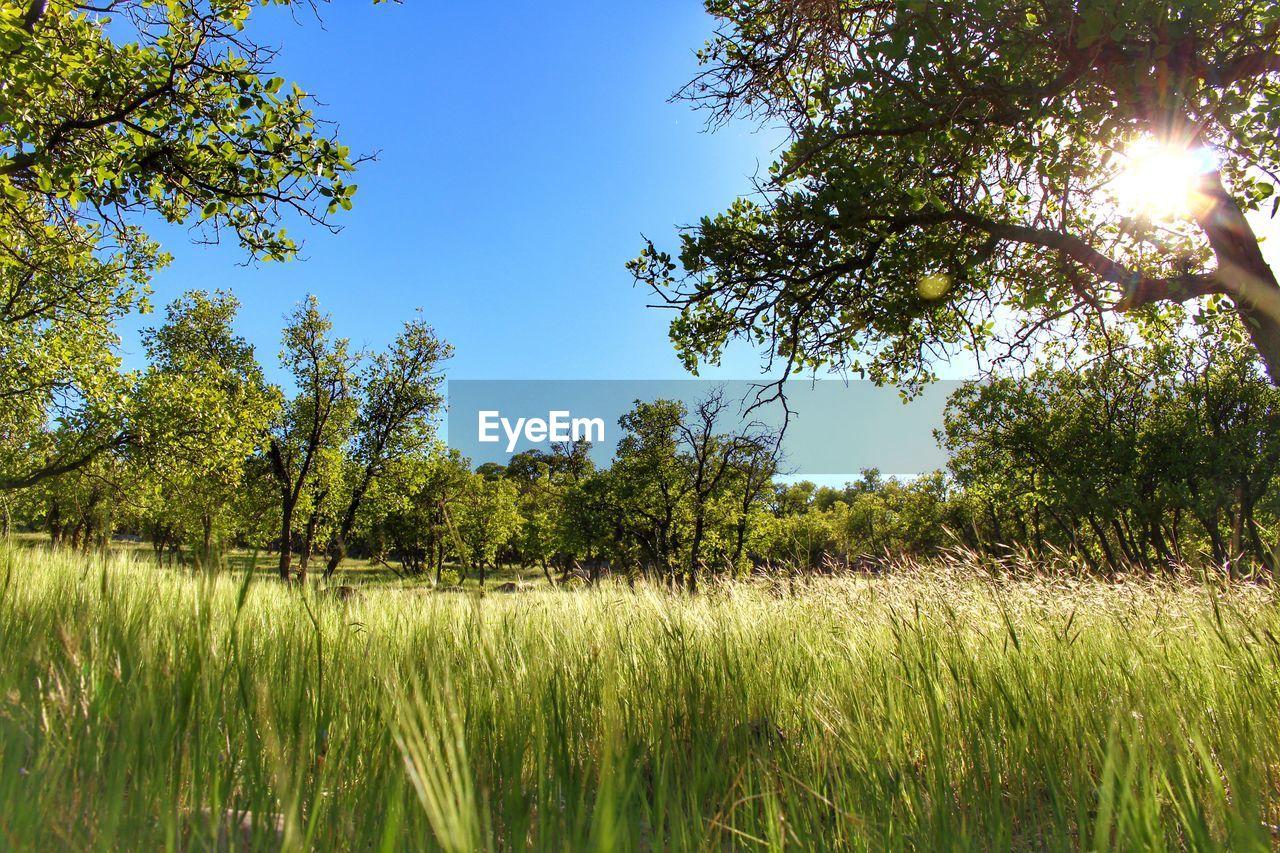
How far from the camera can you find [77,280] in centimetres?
1633

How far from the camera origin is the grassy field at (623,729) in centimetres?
144

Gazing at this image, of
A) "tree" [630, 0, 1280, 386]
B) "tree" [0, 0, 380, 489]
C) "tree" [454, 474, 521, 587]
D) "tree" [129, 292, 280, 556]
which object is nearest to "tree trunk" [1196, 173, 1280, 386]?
"tree" [630, 0, 1280, 386]

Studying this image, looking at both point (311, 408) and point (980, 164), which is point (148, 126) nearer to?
point (980, 164)

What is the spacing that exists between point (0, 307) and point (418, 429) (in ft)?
57.5

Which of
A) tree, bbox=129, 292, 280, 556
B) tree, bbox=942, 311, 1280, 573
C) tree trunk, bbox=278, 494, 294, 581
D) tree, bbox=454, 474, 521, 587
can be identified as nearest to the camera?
tree, bbox=129, 292, 280, 556

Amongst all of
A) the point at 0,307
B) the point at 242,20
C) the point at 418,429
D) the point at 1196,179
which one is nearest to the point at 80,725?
the point at 242,20

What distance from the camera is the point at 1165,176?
21.4ft

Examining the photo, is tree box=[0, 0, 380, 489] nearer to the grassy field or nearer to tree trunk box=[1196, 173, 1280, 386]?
the grassy field

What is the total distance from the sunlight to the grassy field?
13.7ft

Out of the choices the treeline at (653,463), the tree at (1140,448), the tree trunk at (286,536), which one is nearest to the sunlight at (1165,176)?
the treeline at (653,463)

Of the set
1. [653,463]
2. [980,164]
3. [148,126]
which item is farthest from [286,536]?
[980,164]

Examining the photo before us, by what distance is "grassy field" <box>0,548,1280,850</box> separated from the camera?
1.44 meters

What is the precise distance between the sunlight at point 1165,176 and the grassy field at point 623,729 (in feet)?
13.7

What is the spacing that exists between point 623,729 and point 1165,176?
26.2ft
